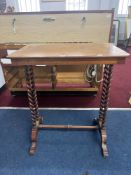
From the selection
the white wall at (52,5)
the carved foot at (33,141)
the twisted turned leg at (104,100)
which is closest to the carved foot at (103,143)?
the twisted turned leg at (104,100)

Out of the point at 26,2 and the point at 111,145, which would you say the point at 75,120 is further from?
the point at 26,2

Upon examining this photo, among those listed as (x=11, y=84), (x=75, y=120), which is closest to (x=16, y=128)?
(x=75, y=120)

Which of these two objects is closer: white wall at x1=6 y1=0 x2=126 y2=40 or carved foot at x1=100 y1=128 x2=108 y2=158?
carved foot at x1=100 y1=128 x2=108 y2=158

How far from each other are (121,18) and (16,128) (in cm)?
457

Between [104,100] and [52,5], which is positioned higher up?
[52,5]

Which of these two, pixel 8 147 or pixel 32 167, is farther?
pixel 8 147

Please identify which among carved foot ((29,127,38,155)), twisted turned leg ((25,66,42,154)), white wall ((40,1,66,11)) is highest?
white wall ((40,1,66,11))

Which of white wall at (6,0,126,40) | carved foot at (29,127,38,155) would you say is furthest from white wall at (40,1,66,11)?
carved foot at (29,127,38,155)

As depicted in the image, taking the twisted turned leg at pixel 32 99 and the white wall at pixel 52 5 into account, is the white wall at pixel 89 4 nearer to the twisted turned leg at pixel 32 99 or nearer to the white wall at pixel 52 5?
the white wall at pixel 52 5

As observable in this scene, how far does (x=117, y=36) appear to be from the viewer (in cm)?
480

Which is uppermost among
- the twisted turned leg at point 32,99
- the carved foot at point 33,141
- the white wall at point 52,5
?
the white wall at point 52,5

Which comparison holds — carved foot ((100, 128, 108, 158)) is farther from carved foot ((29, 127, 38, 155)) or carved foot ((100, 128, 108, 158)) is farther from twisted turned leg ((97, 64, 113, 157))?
carved foot ((29, 127, 38, 155))

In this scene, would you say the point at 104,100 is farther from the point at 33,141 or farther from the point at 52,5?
the point at 52,5

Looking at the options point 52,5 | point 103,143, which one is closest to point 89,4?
point 52,5
